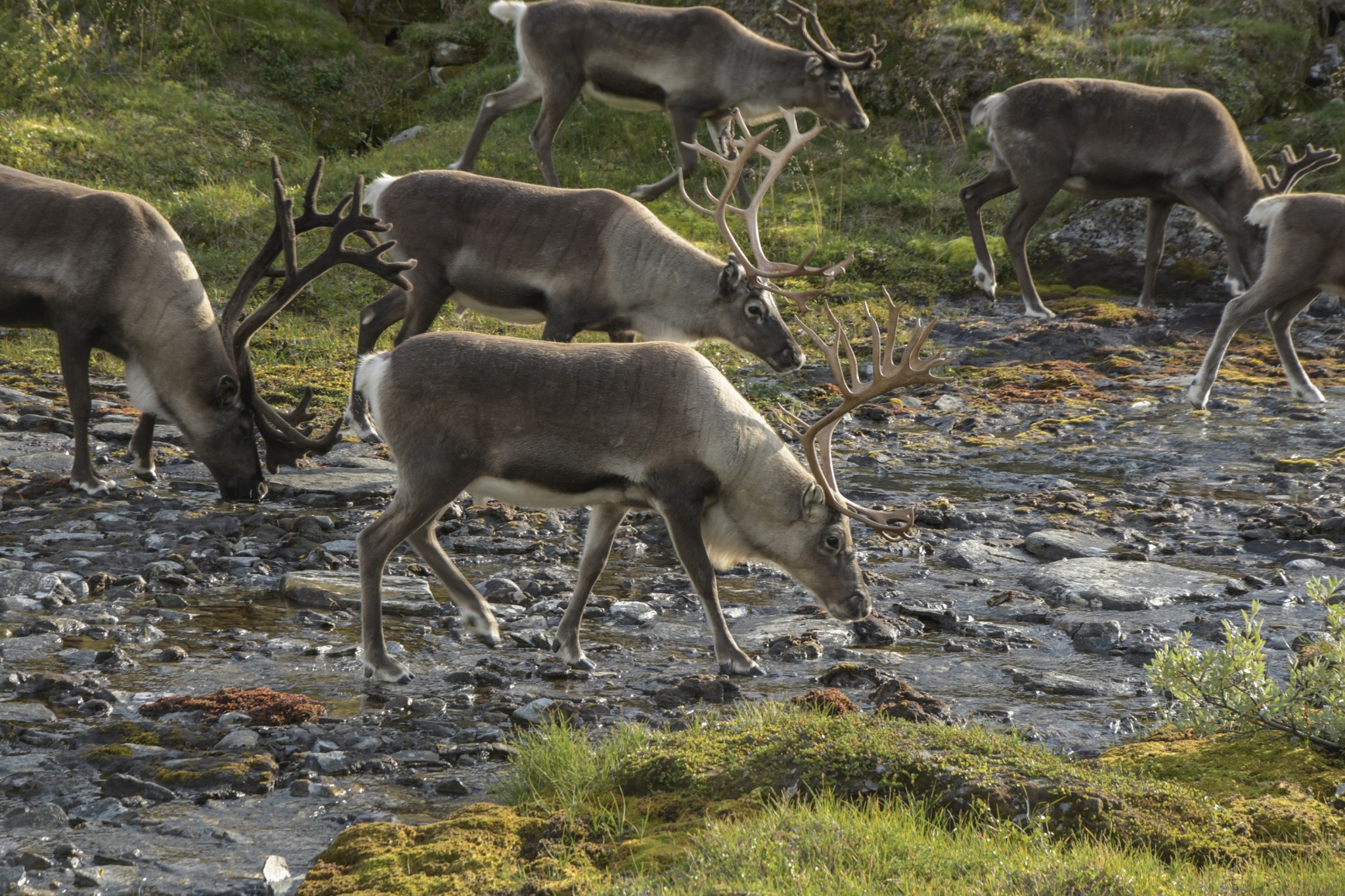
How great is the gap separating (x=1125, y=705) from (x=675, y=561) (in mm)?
2855

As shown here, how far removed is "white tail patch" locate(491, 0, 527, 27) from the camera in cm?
1327

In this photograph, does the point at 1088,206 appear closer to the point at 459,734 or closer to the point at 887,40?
the point at 887,40

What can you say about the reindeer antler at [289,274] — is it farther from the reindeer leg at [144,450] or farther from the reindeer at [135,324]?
the reindeer leg at [144,450]

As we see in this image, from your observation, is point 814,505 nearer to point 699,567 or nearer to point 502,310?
point 699,567

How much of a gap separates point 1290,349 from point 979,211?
144 inches

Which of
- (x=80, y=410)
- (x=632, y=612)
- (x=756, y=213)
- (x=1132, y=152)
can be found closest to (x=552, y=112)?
(x=756, y=213)

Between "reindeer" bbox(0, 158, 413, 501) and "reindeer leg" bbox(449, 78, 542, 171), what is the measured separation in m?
5.87

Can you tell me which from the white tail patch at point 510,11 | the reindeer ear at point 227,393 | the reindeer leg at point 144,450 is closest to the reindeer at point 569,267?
the reindeer ear at point 227,393

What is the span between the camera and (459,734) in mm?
5082

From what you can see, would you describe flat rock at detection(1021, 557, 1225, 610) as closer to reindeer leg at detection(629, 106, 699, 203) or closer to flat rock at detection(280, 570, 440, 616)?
flat rock at detection(280, 570, 440, 616)

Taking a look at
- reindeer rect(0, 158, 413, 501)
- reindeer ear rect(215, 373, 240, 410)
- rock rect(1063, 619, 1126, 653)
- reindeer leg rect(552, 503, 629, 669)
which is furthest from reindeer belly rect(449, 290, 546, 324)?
rock rect(1063, 619, 1126, 653)

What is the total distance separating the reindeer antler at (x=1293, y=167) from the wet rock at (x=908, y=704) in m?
9.18

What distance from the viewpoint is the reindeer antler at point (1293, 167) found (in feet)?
41.9

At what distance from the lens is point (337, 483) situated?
28.4 ft
